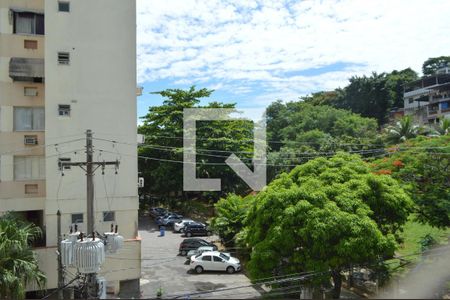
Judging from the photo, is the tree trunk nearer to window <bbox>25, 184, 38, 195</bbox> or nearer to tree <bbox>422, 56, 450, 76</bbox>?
window <bbox>25, 184, 38, 195</bbox>

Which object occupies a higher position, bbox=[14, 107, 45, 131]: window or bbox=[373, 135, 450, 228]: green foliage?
bbox=[14, 107, 45, 131]: window

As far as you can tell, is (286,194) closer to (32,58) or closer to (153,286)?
(153,286)

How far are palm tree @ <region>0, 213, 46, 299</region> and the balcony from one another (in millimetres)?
5460

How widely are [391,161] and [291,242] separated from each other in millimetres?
8832

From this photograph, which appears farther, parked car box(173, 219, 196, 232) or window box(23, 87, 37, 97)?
parked car box(173, 219, 196, 232)

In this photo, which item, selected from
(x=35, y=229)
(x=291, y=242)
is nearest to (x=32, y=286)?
(x=35, y=229)

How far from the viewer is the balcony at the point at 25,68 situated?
15.8m

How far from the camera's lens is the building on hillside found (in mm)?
49719

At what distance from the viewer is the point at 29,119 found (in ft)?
54.5

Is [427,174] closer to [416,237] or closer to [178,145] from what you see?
[416,237]

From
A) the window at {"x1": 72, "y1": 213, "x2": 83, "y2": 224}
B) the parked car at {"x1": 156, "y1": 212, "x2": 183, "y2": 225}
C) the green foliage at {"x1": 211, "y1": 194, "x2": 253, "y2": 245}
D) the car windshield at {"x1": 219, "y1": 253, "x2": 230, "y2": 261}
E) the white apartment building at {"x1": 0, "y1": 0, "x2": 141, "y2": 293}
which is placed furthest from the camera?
the parked car at {"x1": 156, "y1": 212, "x2": 183, "y2": 225}

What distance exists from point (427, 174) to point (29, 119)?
55.6 ft

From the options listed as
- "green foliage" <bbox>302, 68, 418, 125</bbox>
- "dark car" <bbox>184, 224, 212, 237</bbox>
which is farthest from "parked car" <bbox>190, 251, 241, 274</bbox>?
"green foliage" <bbox>302, 68, 418, 125</bbox>

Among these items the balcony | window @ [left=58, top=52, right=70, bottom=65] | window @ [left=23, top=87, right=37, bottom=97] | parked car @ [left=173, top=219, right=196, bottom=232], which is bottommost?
parked car @ [left=173, top=219, right=196, bottom=232]
